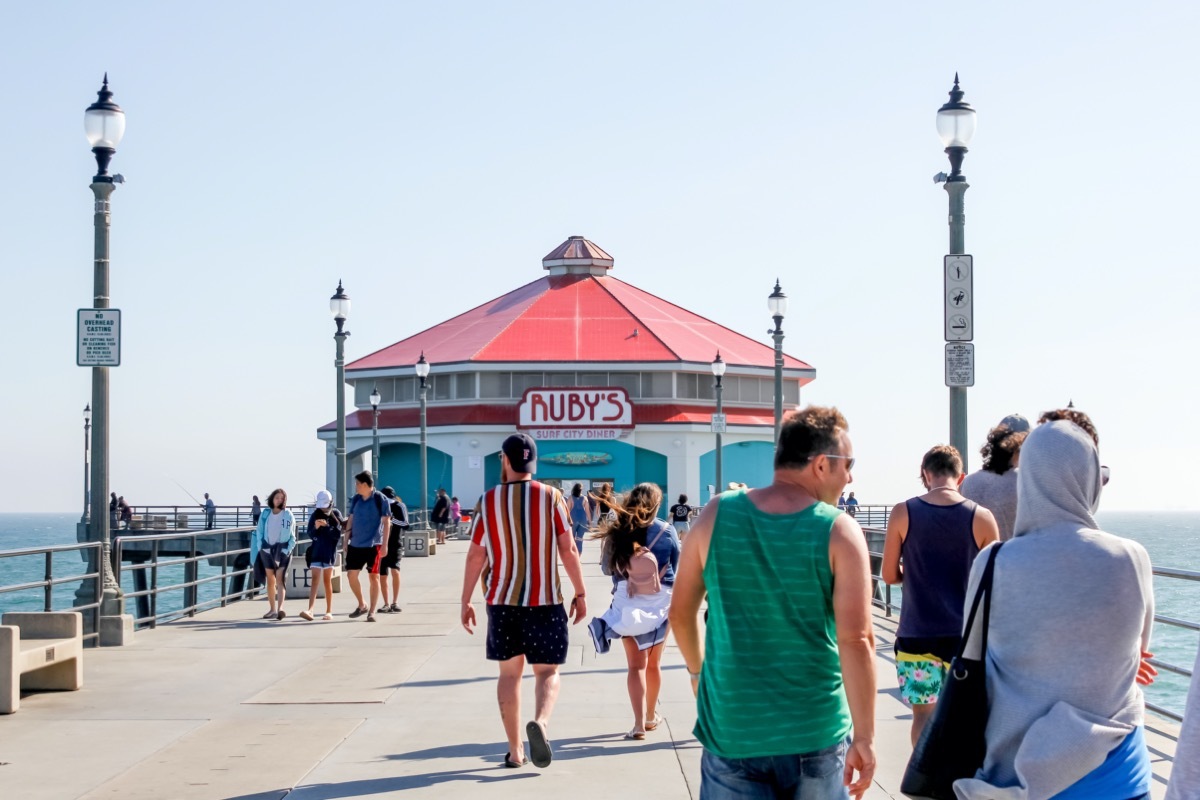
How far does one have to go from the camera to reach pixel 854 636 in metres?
4.36

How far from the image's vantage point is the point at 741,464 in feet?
211

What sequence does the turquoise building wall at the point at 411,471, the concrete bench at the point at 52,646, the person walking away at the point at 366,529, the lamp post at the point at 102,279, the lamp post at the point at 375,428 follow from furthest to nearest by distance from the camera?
the turquoise building wall at the point at 411,471, the lamp post at the point at 375,428, the person walking away at the point at 366,529, the lamp post at the point at 102,279, the concrete bench at the point at 52,646

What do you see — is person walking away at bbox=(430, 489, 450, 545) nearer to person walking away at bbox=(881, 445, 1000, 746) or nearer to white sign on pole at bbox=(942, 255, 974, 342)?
white sign on pole at bbox=(942, 255, 974, 342)

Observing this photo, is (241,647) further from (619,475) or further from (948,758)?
(619,475)

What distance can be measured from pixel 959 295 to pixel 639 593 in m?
4.77

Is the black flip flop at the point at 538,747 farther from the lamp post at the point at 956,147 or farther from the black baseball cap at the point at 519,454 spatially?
the lamp post at the point at 956,147

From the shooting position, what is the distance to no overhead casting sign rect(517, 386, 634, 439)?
62.2m

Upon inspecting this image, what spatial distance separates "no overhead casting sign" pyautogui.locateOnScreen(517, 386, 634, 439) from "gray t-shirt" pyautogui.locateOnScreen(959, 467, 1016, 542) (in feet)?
180

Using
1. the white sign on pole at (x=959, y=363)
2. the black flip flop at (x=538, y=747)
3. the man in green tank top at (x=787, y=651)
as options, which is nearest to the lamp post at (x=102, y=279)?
the black flip flop at (x=538, y=747)

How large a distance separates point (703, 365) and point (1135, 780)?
60.3 meters

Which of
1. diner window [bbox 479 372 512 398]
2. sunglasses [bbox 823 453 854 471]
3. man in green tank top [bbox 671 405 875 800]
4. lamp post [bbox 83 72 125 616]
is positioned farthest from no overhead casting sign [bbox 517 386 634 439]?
man in green tank top [bbox 671 405 875 800]

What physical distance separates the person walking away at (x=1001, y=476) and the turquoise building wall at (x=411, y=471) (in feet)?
183

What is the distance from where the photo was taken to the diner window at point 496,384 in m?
64.2

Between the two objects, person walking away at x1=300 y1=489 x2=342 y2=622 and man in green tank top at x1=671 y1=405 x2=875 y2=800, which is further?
person walking away at x1=300 y1=489 x2=342 y2=622
